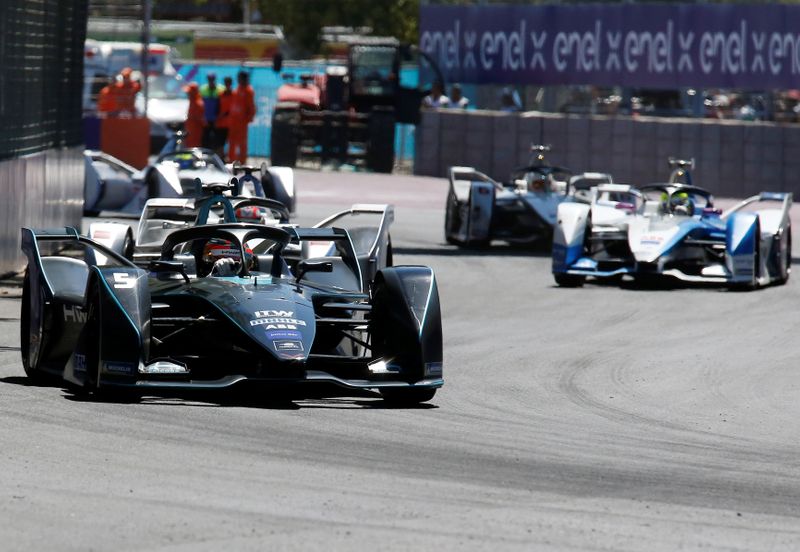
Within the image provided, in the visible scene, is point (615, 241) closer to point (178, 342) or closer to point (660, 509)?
point (178, 342)

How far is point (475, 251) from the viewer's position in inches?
864

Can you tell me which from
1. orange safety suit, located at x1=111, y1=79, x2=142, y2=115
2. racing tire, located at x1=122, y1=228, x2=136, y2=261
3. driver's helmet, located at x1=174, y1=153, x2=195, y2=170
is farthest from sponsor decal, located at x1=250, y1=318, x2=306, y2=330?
orange safety suit, located at x1=111, y1=79, x2=142, y2=115

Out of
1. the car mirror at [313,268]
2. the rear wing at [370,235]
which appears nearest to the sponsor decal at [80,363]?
the car mirror at [313,268]

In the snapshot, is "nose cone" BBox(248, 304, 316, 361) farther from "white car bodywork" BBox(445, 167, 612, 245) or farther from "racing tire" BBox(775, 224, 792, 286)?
"white car bodywork" BBox(445, 167, 612, 245)

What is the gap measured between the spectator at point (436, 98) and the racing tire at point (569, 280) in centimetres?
1790

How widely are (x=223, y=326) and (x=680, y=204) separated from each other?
951 centimetres

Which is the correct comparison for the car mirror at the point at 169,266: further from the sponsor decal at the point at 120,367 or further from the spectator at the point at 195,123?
the spectator at the point at 195,123

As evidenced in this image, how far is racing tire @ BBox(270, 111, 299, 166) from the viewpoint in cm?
3653

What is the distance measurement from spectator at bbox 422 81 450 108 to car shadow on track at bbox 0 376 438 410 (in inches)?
1004

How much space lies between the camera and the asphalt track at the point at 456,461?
663 cm

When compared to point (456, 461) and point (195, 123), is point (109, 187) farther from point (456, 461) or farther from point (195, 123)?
point (456, 461)

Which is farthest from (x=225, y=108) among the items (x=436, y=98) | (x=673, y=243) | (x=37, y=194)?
(x=673, y=243)

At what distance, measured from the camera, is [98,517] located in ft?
22.0

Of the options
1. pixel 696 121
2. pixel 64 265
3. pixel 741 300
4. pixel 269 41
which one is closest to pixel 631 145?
pixel 696 121
